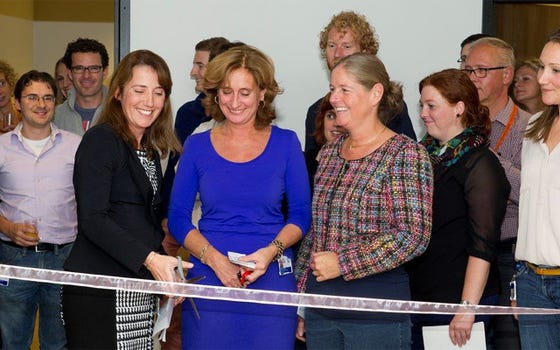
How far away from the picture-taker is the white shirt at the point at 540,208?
3.57m

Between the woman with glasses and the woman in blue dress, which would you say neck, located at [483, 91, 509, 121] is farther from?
the woman in blue dress

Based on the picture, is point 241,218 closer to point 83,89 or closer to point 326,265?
point 326,265

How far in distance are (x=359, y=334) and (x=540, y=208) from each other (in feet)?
2.75

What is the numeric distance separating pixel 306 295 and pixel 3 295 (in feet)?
6.18

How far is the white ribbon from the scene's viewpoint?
345 cm

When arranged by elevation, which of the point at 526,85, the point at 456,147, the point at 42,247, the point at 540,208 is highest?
the point at 526,85

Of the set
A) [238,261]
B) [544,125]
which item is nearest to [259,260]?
[238,261]

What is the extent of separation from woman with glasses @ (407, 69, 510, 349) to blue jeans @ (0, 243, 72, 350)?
183 cm

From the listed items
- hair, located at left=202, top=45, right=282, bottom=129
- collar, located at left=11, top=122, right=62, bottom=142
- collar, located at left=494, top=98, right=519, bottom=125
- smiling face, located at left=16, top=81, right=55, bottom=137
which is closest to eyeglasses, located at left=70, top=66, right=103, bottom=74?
smiling face, located at left=16, top=81, right=55, bottom=137

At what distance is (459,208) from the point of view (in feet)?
13.0

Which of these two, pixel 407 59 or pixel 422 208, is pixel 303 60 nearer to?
pixel 407 59

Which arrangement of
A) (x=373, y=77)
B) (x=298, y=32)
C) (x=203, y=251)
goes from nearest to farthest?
(x=373, y=77) < (x=203, y=251) < (x=298, y=32)

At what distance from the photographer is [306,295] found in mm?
3535

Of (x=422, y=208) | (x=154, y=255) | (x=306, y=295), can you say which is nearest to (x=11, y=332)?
(x=154, y=255)
